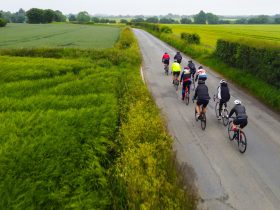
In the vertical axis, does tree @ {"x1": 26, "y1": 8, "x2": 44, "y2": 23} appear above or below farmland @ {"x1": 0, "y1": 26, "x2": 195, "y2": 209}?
above

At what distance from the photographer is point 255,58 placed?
60.5ft

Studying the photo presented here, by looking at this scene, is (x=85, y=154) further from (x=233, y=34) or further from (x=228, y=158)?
(x=233, y=34)

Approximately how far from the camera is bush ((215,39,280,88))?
15.8 meters

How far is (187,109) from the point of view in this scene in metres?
14.1

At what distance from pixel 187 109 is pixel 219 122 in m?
2.19

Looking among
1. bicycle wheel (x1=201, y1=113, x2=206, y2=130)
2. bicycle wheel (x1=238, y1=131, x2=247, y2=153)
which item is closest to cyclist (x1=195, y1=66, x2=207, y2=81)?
bicycle wheel (x1=201, y1=113, x2=206, y2=130)

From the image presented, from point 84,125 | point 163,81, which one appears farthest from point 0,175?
point 163,81

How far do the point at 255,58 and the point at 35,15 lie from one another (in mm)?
145419

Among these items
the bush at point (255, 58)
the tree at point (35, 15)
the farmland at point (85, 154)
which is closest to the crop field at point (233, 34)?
the bush at point (255, 58)

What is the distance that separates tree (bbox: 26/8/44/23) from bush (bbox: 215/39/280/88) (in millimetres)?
137990

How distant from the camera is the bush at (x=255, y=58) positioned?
1576 centimetres

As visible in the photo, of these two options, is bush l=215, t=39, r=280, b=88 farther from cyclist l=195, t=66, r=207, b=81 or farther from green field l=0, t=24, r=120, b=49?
green field l=0, t=24, r=120, b=49

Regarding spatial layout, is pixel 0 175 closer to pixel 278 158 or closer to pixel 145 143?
pixel 145 143

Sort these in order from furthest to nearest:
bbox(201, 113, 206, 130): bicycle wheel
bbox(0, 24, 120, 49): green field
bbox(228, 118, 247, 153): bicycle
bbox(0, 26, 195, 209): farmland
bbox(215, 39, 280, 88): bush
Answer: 1. bbox(0, 24, 120, 49): green field
2. bbox(215, 39, 280, 88): bush
3. bbox(201, 113, 206, 130): bicycle wheel
4. bbox(228, 118, 247, 153): bicycle
5. bbox(0, 26, 195, 209): farmland
